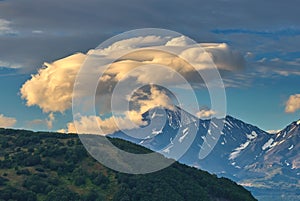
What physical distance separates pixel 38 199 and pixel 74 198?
44.1ft

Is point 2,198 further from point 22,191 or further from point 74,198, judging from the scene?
point 74,198

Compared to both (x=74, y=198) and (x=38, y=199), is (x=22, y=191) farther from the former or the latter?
(x=74, y=198)

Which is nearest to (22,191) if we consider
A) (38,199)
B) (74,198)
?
(38,199)

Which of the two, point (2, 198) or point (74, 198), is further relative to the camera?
point (74, 198)

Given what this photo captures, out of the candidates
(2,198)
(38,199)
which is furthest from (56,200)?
(2,198)

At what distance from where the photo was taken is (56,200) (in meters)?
193

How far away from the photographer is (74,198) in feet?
653

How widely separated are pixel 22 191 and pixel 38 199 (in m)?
6.69

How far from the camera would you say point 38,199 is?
196 metres

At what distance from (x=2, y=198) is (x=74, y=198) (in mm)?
27100

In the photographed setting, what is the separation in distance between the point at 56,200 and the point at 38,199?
295 inches

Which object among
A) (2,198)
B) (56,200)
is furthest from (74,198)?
(2,198)

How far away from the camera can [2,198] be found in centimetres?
18650

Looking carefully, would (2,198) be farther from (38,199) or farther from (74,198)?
(74,198)
